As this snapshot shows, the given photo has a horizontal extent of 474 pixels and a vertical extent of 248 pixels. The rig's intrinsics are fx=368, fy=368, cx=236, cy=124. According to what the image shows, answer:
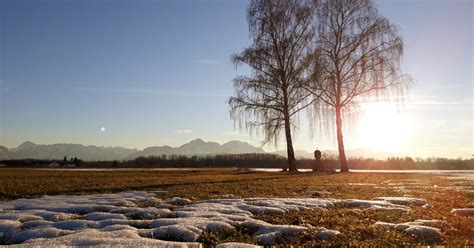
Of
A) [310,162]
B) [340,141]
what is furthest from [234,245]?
[310,162]

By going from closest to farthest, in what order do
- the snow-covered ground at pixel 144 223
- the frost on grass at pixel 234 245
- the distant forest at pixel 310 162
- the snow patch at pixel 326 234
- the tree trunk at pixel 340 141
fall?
the frost on grass at pixel 234 245 → the snow-covered ground at pixel 144 223 → the snow patch at pixel 326 234 → the tree trunk at pixel 340 141 → the distant forest at pixel 310 162

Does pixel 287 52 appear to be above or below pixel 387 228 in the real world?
above

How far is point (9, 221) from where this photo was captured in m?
5.63

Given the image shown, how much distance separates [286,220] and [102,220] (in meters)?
2.96

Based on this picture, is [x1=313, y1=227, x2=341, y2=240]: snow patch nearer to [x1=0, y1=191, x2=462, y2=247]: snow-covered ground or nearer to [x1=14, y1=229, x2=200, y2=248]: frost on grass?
[x1=0, y1=191, x2=462, y2=247]: snow-covered ground

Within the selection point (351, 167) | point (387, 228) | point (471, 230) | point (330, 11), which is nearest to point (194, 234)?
point (387, 228)

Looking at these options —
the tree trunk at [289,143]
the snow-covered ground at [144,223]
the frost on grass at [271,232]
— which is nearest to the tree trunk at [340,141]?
the tree trunk at [289,143]

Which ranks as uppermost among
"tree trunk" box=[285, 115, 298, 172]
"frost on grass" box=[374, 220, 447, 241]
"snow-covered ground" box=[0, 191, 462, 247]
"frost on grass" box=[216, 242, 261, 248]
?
"tree trunk" box=[285, 115, 298, 172]

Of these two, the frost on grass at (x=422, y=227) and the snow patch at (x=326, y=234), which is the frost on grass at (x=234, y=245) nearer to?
the snow patch at (x=326, y=234)

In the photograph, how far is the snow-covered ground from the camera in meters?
4.66

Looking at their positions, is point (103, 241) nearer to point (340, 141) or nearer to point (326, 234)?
point (326, 234)

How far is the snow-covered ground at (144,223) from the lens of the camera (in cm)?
466

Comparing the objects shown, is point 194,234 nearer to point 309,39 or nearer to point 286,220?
point 286,220

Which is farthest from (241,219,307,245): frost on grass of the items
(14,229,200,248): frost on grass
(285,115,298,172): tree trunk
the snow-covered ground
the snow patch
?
(285,115,298,172): tree trunk
